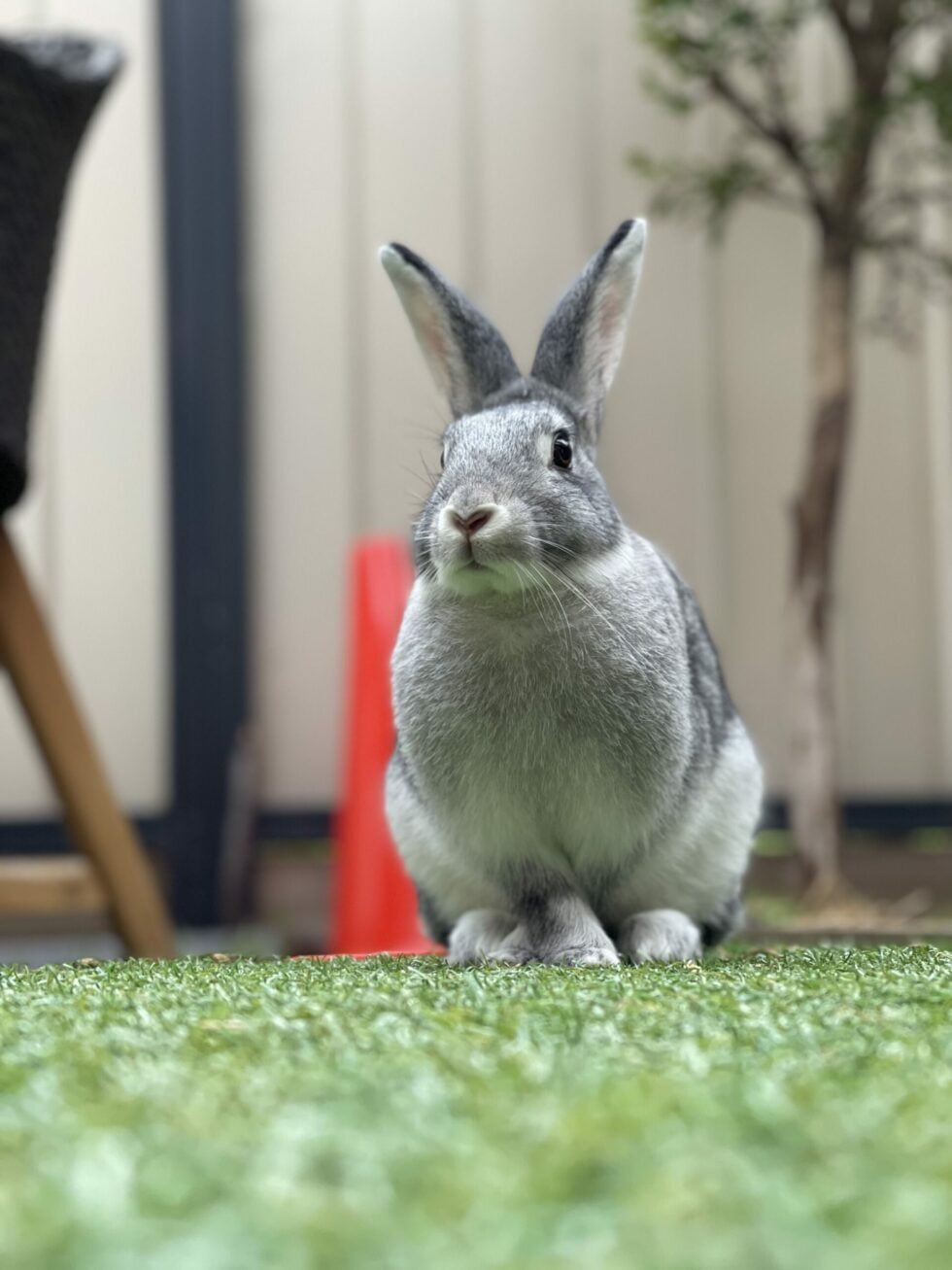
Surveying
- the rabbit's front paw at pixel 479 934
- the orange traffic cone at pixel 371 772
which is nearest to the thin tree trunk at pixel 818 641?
the orange traffic cone at pixel 371 772

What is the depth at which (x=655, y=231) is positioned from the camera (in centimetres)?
373

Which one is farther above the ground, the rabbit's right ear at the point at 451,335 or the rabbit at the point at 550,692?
the rabbit's right ear at the point at 451,335

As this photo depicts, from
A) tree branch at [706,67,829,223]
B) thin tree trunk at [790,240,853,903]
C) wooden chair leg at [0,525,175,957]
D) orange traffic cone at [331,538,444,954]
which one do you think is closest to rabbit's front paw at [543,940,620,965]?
wooden chair leg at [0,525,175,957]

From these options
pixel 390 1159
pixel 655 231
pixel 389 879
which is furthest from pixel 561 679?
pixel 655 231

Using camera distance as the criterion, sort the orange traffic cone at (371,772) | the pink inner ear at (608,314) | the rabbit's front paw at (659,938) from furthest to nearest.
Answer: the orange traffic cone at (371,772)
the pink inner ear at (608,314)
the rabbit's front paw at (659,938)

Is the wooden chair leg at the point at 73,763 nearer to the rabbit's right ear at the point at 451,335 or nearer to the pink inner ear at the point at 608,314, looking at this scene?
the rabbit's right ear at the point at 451,335

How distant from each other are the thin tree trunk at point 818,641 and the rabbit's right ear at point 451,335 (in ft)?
5.14

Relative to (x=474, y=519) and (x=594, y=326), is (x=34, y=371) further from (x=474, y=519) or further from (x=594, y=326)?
(x=474, y=519)

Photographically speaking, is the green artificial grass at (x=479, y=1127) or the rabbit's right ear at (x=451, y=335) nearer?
the green artificial grass at (x=479, y=1127)

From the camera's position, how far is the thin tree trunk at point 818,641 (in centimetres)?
311

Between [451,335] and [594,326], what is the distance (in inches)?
6.0

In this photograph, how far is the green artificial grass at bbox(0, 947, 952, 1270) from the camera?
571mm

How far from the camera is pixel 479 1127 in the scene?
73 centimetres

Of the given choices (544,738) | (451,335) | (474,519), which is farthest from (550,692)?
(451,335)
